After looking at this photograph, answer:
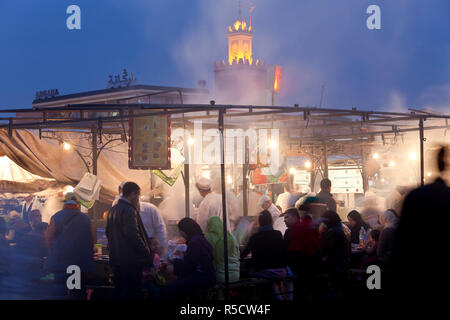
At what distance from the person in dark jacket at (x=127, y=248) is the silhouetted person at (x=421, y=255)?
190 inches

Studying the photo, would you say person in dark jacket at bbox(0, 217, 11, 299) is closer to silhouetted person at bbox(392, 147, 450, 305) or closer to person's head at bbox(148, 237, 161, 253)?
person's head at bbox(148, 237, 161, 253)

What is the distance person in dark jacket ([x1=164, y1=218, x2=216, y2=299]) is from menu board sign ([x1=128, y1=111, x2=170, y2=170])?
2.67m

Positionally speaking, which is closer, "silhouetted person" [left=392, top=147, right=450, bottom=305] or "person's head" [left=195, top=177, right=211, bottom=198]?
"silhouetted person" [left=392, top=147, right=450, bottom=305]

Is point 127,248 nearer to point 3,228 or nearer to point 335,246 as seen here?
point 335,246

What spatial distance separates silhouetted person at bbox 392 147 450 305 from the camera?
12.0ft

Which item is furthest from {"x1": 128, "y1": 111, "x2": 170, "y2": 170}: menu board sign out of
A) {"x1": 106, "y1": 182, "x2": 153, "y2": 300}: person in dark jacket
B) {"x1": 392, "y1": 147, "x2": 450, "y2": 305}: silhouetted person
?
{"x1": 392, "y1": 147, "x2": 450, "y2": 305}: silhouetted person

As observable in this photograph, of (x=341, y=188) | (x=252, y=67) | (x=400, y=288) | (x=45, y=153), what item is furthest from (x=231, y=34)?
(x=400, y=288)

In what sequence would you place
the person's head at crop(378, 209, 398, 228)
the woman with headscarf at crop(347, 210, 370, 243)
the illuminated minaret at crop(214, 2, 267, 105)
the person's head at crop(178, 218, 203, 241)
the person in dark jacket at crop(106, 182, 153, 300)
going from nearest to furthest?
the person in dark jacket at crop(106, 182, 153, 300) → the person's head at crop(178, 218, 203, 241) → the person's head at crop(378, 209, 398, 228) → the woman with headscarf at crop(347, 210, 370, 243) → the illuminated minaret at crop(214, 2, 267, 105)

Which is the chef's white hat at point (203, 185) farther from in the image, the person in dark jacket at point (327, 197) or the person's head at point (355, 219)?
the person's head at point (355, 219)

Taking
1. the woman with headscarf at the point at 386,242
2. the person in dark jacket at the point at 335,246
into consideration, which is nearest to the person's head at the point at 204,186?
the person in dark jacket at the point at 335,246

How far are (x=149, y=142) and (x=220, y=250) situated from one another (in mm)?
2888

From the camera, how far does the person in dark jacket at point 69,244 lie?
9.24 m

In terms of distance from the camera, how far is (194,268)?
8102 mm
